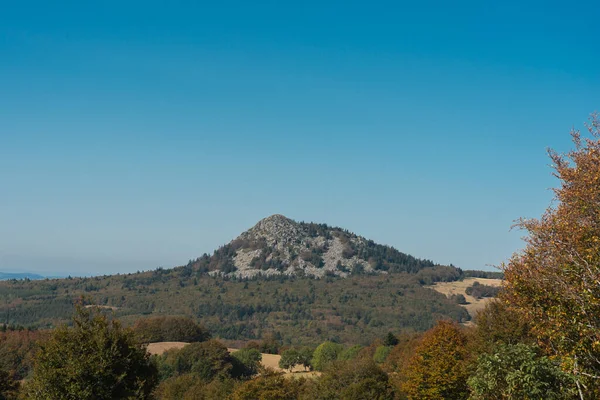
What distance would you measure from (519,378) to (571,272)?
22.8 ft

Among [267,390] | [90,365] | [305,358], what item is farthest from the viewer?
[305,358]

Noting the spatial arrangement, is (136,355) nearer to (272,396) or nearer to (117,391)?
(117,391)

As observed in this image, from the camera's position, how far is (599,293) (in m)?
14.6

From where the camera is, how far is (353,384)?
49812 mm

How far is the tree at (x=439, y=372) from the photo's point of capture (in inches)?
1805

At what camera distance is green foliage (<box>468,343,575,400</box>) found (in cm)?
2044

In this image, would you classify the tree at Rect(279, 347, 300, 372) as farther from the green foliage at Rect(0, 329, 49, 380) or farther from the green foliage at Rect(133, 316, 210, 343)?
the green foliage at Rect(0, 329, 49, 380)

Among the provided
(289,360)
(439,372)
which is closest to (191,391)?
(439,372)

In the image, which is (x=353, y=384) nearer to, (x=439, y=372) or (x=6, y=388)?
(x=439, y=372)

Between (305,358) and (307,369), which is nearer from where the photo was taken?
(305,358)

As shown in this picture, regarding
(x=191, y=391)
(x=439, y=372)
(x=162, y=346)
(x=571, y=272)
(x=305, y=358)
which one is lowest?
(x=305, y=358)

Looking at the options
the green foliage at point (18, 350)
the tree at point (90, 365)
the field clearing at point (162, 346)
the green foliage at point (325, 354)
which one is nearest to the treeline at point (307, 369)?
the tree at point (90, 365)

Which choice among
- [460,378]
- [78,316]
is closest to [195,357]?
[460,378]

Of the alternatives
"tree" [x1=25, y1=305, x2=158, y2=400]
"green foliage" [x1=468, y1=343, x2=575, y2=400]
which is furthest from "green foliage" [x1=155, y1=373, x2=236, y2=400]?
"green foliage" [x1=468, y1=343, x2=575, y2=400]
